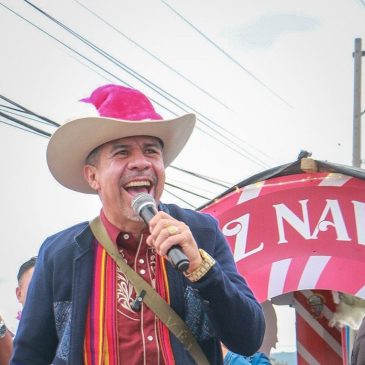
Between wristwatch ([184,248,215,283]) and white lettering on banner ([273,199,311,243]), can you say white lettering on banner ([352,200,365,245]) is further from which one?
wristwatch ([184,248,215,283])

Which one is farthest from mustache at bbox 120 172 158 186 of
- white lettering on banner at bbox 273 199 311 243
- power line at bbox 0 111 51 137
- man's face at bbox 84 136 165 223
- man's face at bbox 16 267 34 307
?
power line at bbox 0 111 51 137

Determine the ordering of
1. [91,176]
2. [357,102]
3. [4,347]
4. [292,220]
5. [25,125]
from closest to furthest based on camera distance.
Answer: [91,176] < [4,347] < [292,220] < [25,125] < [357,102]

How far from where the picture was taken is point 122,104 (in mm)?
2787

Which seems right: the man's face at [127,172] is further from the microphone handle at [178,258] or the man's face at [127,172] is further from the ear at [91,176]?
the microphone handle at [178,258]

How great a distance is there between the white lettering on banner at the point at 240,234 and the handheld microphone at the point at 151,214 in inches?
93.0

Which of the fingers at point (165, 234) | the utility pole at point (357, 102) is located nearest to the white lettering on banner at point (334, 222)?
the fingers at point (165, 234)

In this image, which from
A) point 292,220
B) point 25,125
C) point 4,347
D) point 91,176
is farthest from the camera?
point 25,125

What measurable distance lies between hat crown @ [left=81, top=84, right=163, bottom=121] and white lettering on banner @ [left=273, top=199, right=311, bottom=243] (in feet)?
7.41

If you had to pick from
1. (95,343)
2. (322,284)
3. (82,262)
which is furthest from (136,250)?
(322,284)

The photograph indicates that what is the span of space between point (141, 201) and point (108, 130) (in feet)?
1.20

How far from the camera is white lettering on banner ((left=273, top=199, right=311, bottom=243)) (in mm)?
4832

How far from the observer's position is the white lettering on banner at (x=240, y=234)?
15.8ft

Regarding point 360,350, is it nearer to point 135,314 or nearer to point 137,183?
point 135,314

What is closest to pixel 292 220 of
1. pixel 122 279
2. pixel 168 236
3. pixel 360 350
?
pixel 360 350
